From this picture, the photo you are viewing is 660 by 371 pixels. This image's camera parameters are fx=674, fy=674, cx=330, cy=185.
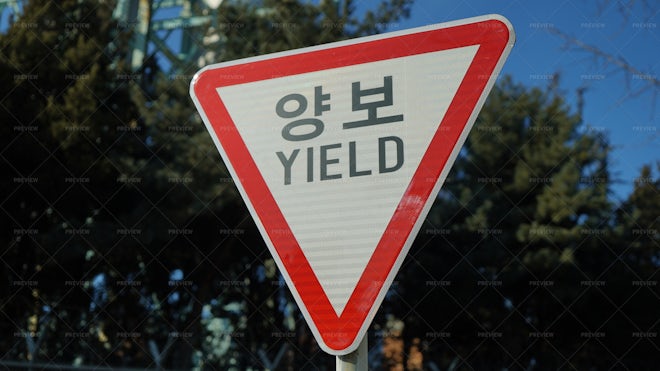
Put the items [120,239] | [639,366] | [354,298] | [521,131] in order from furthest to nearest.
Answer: [521,131]
[639,366]
[120,239]
[354,298]

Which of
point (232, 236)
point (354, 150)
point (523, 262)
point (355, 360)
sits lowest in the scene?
point (523, 262)

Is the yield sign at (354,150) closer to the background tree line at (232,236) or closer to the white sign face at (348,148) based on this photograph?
the white sign face at (348,148)

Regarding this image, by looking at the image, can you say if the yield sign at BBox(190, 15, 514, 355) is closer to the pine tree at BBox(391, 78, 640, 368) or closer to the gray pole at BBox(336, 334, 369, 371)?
the gray pole at BBox(336, 334, 369, 371)

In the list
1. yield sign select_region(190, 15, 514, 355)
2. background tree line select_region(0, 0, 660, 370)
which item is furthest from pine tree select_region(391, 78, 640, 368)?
yield sign select_region(190, 15, 514, 355)

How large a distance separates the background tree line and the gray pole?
7.68 metres

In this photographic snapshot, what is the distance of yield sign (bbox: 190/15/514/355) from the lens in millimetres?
753

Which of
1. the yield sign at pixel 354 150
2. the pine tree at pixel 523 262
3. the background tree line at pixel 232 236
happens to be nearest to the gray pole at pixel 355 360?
the yield sign at pixel 354 150

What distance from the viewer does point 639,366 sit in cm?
902

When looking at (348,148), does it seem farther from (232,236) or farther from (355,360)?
(232,236)

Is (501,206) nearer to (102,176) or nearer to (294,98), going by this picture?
(102,176)

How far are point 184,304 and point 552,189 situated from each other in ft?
17.6

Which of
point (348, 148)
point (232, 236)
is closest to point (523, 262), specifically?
point (232, 236)

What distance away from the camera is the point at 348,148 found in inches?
31.1

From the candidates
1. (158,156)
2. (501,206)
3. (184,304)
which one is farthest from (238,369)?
(501,206)
